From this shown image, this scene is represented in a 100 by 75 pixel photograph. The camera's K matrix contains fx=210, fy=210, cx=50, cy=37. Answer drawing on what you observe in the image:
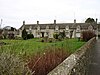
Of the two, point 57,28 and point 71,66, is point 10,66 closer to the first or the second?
point 71,66

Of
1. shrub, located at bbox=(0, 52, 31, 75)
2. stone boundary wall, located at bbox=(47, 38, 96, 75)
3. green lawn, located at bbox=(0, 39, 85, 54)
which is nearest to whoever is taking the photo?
stone boundary wall, located at bbox=(47, 38, 96, 75)

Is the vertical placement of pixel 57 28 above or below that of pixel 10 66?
above

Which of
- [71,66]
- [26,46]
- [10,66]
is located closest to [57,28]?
[26,46]

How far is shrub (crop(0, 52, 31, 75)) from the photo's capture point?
3.73 meters

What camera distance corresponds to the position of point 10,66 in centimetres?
383

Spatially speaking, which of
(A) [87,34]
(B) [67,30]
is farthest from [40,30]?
(A) [87,34]

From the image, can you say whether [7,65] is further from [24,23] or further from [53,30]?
[24,23]

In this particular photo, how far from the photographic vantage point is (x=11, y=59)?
157 inches

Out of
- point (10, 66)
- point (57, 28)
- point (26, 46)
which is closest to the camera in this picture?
point (10, 66)

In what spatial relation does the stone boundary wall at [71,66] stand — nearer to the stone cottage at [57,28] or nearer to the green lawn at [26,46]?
the green lawn at [26,46]

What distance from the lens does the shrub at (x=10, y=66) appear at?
3734 mm

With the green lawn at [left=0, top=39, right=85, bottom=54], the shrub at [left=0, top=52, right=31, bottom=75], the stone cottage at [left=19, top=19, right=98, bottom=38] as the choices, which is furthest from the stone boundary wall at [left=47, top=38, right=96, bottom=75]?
the stone cottage at [left=19, top=19, right=98, bottom=38]

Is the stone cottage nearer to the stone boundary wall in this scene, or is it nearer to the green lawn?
the green lawn

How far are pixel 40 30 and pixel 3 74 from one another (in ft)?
254
